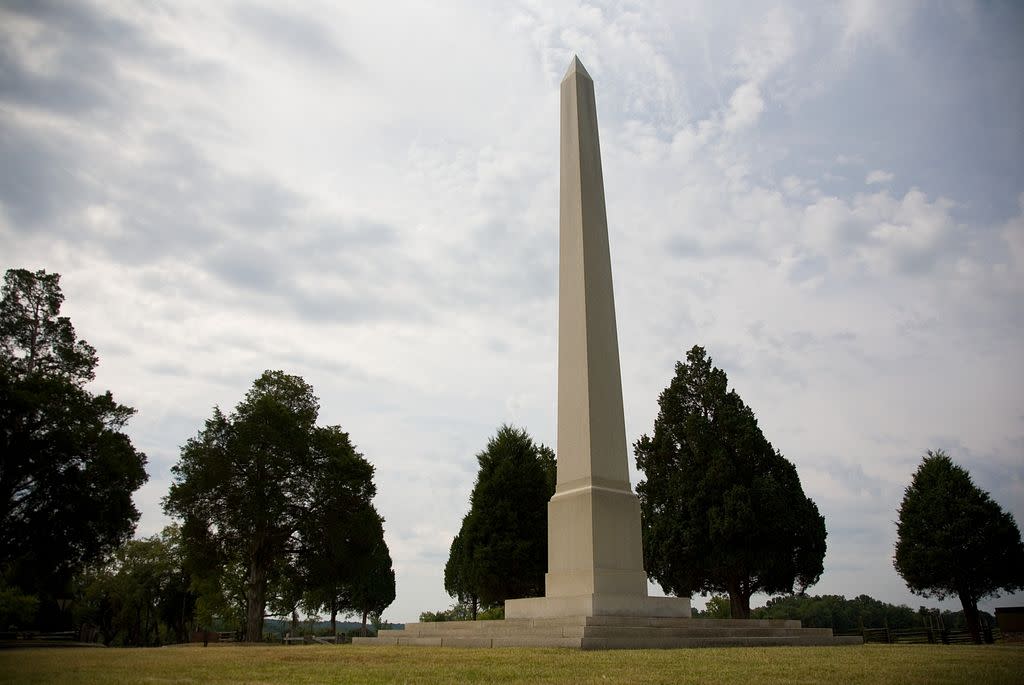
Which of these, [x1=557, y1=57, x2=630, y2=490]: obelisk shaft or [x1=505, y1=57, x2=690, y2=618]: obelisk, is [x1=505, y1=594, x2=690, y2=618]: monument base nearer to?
[x1=505, y1=57, x2=690, y2=618]: obelisk

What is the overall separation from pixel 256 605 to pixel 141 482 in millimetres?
7789

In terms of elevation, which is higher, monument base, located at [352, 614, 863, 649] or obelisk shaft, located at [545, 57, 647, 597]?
obelisk shaft, located at [545, 57, 647, 597]

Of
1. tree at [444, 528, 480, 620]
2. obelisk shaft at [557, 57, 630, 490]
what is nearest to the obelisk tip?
obelisk shaft at [557, 57, 630, 490]

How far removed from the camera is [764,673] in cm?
703

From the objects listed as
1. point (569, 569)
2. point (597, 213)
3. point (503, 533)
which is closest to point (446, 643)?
point (569, 569)

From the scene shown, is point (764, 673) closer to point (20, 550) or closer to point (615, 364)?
point (615, 364)

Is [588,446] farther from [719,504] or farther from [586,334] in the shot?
[719,504]

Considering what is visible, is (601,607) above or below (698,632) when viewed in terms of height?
above

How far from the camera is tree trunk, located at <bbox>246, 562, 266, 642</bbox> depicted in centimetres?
3181

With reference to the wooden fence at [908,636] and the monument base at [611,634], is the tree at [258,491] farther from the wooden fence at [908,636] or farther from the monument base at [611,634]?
the wooden fence at [908,636]

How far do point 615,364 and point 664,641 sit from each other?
6.55m

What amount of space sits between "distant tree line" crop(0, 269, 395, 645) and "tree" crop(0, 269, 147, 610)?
5cm

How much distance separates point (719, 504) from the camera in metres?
29.6

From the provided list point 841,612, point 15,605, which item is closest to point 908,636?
point 841,612
